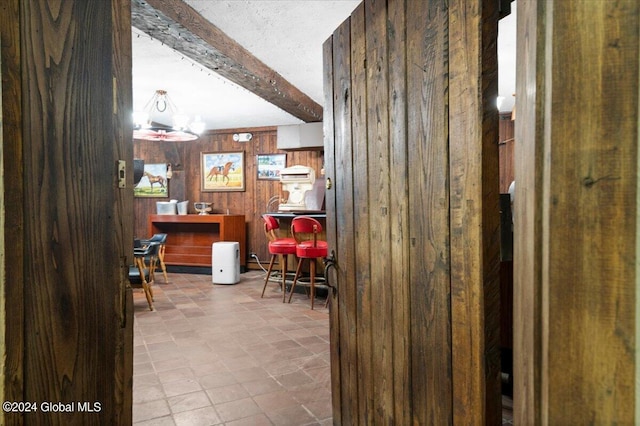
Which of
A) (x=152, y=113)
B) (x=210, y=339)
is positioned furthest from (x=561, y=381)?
(x=152, y=113)

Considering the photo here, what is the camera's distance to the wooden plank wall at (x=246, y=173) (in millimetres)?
7188

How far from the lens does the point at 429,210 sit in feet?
4.02

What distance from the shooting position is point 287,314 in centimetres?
417

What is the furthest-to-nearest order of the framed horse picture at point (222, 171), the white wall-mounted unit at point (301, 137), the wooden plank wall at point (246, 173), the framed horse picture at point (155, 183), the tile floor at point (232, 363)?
the framed horse picture at point (155, 183) < the framed horse picture at point (222, 171) < the wooden plank wall at point (246, 173) < the white wall-mounted unit at point (301, 137) < the tile floor at point (232, 363)

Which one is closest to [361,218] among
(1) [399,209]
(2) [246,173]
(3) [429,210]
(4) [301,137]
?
(1) [399,209]

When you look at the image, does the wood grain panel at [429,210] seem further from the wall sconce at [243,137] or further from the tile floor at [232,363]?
the wall sconce at [243,137]

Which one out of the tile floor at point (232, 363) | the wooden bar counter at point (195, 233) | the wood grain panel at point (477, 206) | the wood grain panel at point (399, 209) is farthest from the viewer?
the wooden bar counter at point (195, 233)

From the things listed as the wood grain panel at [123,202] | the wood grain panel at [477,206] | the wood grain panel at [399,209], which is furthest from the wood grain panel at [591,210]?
the wood grain panel at [123,202]

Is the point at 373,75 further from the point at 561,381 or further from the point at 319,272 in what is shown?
the point at 319,272

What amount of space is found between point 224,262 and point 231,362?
3.09 m

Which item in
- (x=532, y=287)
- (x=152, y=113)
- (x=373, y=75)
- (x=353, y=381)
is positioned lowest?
(x=353, y=381)

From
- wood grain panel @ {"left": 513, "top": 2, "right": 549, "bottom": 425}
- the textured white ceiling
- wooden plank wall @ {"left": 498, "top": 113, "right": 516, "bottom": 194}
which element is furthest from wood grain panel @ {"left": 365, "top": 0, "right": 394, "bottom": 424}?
wooden plank wall @ {"left": 498, "top": 113, "right": 516, "bottom": 194}

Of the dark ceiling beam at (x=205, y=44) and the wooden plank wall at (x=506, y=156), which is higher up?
the dark ceiling beam at (x=205, y=44)

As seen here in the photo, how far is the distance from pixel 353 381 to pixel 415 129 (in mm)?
1203
